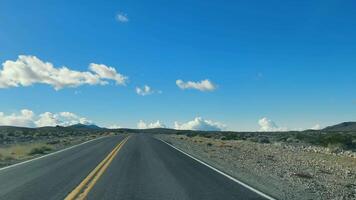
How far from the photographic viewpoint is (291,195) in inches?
500

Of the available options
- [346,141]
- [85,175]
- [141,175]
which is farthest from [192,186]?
[346,141]

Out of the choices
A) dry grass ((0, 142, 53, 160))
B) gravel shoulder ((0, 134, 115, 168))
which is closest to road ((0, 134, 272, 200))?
gravel shoulder ((0, 134, 115, 168))

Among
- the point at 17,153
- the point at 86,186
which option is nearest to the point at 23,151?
the point at 17,153

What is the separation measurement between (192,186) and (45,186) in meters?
4.13

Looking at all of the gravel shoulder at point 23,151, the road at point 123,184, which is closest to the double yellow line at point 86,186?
the road at point 123,184

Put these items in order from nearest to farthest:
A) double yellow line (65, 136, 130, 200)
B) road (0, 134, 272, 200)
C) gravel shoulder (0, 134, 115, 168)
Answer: double yellow line (65, 136, 130, 200)
road (0, 134, 272, 200)
gravel shoulder (0, 134, 115, 168)

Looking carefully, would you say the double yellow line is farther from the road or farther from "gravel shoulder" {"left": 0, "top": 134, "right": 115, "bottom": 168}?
"gravel shoulder" {"left": 0, "top": 134, "right": 115, "bottom": 168}

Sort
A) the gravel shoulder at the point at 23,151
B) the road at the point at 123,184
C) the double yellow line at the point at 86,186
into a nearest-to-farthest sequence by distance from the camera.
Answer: the double yellow line at the point at 86,186 < the road at the point at 123,184 < the gravel shoulder at the point at 23,151

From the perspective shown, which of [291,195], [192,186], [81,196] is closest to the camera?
[81,196]

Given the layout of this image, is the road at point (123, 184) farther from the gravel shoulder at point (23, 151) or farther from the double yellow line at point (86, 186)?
the gravel shoulder at point (23, 151)

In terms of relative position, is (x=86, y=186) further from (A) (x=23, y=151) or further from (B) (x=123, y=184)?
(A) (x=23, y=151)

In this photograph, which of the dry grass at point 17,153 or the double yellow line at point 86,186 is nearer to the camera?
the double yellow line at point 86,186

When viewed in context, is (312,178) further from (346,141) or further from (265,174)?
(346,141)

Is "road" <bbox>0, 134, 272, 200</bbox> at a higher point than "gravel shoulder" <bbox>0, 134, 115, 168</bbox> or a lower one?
lower
